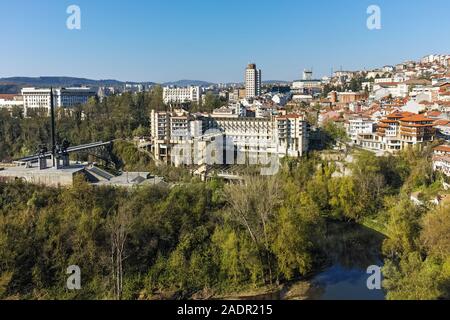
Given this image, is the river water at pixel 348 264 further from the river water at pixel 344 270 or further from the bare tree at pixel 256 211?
the bare tree at pixel 256 211

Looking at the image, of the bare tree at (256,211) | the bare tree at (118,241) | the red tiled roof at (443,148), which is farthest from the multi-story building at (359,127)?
the bare tree at (118,241)

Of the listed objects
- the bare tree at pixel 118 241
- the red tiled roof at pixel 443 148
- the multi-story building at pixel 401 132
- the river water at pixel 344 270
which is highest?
the multi-story building at pixel 401 132

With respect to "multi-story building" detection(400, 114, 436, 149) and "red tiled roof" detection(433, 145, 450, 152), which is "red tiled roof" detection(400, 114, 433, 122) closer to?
"multi-story building" detection(400, 114, 436, 149)

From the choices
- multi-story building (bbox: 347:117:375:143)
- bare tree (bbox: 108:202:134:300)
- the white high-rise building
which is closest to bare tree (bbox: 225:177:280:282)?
bare tree (bbox: 108:202:134:300)

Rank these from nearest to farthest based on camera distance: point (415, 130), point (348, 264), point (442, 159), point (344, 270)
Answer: point (344, 270) → point (348, 264) → point (442, 159) → point (415, 130)

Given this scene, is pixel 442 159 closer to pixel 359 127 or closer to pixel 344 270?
pixel 359 127

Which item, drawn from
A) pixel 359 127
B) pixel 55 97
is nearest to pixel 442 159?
pixel 359 127

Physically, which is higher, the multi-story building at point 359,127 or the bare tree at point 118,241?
the multi-story building at point 359,127

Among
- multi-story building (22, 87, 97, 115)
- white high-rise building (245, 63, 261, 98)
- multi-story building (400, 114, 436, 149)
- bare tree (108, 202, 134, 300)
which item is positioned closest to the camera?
bare tree (108, 202, 134, 300)
